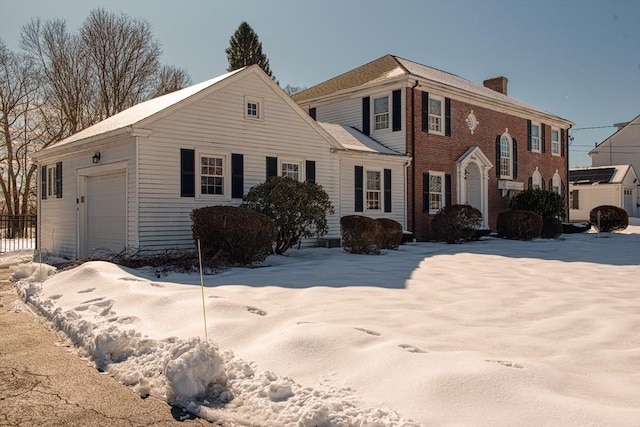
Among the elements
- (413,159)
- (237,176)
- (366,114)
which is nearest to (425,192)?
(413,159)

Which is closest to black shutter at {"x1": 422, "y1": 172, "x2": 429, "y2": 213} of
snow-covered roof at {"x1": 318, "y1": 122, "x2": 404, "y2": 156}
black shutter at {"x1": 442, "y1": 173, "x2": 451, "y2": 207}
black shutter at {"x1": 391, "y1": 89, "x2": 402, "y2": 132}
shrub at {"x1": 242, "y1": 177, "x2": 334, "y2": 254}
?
black shutter at {"x1": 442, "y1": 173, "x2": 451, "y2": 207}

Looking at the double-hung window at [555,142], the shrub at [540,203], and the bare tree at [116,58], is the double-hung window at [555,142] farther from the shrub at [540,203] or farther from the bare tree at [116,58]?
the bare tree at [116,58]

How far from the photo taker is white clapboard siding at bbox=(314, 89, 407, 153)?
740 inches

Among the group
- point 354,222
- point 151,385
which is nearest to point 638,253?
point 354,222

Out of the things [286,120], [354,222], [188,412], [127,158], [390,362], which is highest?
[286,120]

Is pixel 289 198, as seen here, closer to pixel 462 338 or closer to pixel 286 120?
pixel 286 120

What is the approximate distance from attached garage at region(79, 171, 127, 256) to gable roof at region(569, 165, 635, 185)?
1444 inches

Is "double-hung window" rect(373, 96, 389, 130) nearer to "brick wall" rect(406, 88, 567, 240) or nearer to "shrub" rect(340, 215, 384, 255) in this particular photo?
"brick wall" rect(406, 88, 567, 240)

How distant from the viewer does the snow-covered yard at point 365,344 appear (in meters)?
3.28

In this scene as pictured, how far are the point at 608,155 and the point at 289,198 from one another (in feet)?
143

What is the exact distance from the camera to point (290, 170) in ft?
49.2

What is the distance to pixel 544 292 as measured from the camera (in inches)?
304

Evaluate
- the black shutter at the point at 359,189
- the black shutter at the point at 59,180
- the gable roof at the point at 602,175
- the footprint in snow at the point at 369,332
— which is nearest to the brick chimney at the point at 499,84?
the gable roof at the point at 602,175

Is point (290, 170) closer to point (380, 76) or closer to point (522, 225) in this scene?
point (380, 76)
